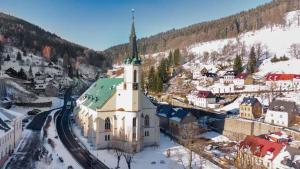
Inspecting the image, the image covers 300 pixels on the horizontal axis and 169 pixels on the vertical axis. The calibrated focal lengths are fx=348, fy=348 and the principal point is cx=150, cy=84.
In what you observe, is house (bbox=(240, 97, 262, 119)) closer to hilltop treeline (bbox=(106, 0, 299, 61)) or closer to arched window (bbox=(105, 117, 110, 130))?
arched window (bbox=(105, 117, 110, 130))

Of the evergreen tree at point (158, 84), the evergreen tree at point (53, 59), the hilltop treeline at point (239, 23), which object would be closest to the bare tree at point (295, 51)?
the evergreen tree at point (158, 84)

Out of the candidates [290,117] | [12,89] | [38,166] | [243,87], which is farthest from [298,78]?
[12,89]

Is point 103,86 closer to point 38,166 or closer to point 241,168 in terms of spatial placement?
point 38,166

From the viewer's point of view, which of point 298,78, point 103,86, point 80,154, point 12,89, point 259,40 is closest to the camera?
point 80,154

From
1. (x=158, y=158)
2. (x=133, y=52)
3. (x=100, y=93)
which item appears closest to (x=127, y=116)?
(x=158, y=158)

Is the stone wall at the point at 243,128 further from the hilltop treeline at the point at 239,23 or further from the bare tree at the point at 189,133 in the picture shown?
the hilltop treeline at the point at 239,23

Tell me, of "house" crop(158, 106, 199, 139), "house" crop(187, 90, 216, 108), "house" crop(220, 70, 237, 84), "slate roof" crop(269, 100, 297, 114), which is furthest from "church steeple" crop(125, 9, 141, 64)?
"house" crop(220, 70, 237, 84)
